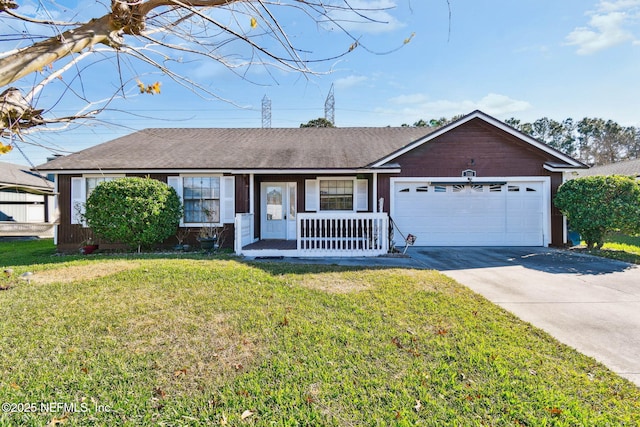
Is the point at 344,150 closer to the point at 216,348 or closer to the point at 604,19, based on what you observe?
the point at 604,19

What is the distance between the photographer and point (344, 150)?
1241 centimetres

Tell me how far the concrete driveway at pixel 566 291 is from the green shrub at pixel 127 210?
798 centimetres

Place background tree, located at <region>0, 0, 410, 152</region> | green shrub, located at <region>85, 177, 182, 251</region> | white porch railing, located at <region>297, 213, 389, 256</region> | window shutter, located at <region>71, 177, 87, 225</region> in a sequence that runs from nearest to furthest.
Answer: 1. background tree, located at <region>0, 0, 410, 152</region>
2. white porch railing, located at <region>297, 213, 389, 256</region>
3. green shrub, located at <region>85, 177, 182, 251</region>
4. window shutter, located at <region>71, 177, 87, 225</region>

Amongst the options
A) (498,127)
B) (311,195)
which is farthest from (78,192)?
(498,127)

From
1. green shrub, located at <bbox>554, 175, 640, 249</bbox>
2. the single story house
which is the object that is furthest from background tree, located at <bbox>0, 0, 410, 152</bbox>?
green shrub, located at <bbox>554, 175, 640, 249</bbox>

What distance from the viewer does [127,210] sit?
9.24 meters

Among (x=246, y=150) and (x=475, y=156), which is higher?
(x=246, y=150)

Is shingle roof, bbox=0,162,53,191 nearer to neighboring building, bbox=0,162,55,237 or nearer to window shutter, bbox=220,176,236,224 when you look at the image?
neighboring building, bbox=0,162,55,237

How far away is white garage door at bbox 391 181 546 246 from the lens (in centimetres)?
1094

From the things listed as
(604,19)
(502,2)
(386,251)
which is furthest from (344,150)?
(502,2)

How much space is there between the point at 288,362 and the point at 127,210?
8334 mm

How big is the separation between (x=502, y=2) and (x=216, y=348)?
5188mm

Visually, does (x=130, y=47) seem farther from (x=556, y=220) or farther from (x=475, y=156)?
(x=556, y=220)

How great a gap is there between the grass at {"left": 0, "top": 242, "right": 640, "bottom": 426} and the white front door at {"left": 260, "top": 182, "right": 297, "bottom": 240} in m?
6.35
